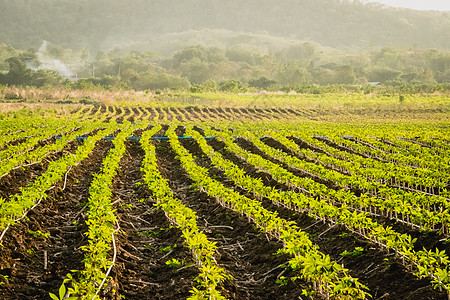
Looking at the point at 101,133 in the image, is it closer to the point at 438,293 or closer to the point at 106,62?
the point at 438,293

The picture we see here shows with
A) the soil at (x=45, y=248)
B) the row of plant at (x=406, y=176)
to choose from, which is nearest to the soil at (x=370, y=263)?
the row of plant at (x=406, y=176)

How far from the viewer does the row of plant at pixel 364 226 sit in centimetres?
596

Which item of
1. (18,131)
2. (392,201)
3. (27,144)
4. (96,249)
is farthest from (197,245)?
(18,131)

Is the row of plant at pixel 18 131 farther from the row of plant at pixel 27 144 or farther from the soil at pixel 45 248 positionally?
the soil at pixel 45 248

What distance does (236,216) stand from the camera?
9.64 meters

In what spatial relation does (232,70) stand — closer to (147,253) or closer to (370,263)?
(147,253)

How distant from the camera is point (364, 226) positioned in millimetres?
7512

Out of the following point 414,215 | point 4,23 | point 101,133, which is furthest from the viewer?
point 4,23

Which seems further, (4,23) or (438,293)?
(4,23)

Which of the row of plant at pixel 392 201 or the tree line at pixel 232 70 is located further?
the tree line at pixel 232 70

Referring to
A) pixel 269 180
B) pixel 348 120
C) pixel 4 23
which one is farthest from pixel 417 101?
pixel 4 23

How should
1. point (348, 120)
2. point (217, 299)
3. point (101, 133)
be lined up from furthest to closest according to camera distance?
point (348, 120), point (101, 133), point (217, 299)

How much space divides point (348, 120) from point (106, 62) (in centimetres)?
9342

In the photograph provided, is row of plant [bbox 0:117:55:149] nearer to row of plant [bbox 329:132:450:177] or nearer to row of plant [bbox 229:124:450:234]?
row of plant [bbox 229:124:450:234]
